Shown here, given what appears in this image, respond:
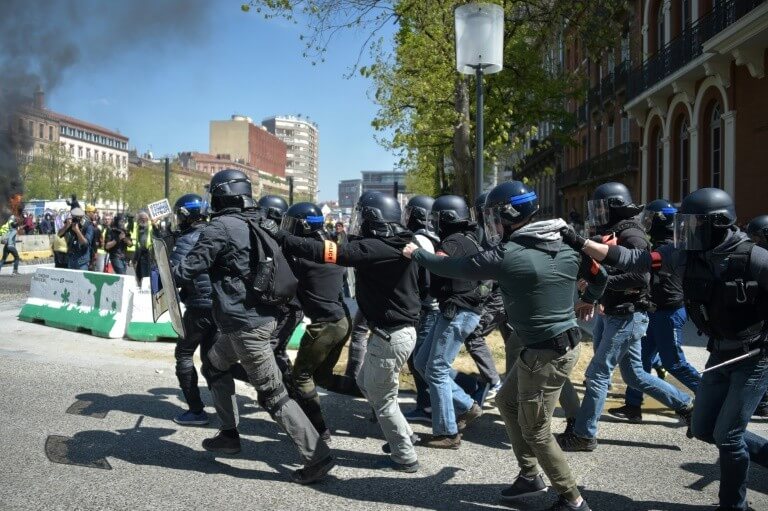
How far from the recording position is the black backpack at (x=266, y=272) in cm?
471

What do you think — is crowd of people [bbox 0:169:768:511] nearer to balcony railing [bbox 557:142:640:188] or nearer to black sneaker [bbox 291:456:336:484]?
black sneaker [bbox 291:456:336:484]

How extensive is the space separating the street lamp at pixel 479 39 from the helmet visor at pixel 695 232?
14.0 feet

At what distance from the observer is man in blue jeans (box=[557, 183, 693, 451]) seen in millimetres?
5367

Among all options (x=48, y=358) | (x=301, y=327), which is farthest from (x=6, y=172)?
(x=301, y=327)

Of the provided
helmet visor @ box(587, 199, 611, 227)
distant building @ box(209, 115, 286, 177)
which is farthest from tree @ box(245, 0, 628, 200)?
distant building @ box(209, 115, 286, 177)

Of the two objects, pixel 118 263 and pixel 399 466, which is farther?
pixel 118 263

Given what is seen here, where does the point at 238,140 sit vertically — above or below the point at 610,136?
above

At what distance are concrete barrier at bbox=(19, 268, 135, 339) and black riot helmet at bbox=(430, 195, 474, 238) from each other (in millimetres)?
5290

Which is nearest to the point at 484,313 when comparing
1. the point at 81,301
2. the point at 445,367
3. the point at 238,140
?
the point at 445,367

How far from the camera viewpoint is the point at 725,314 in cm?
398

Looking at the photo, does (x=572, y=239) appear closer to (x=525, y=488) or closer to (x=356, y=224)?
(x=525, y=488)

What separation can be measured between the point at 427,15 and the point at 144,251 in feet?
23.4

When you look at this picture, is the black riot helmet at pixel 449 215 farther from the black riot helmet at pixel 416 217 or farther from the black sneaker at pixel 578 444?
the black sneaker at pixel 578 444

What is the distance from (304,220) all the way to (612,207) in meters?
2.27
